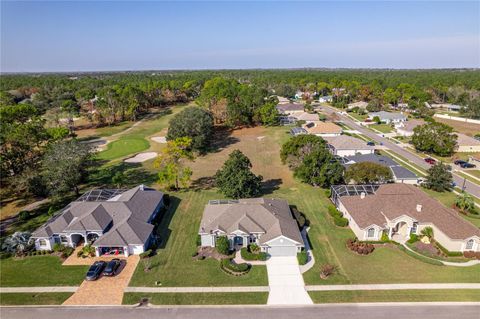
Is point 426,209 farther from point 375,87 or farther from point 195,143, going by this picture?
point 375,87

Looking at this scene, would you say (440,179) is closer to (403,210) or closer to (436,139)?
(403,210)

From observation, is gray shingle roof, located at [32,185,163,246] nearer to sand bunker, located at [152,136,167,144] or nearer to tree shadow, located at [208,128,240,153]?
tree shadow, located at [208,128,240,153]

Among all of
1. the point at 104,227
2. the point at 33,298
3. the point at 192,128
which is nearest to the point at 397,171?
the point at 192,128

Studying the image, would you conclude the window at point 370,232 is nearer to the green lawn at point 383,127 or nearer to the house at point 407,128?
the house at point 407,128

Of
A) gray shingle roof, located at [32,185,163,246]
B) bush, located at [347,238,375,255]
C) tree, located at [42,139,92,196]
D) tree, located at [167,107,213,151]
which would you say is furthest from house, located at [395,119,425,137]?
tree, located at [42,139,92,196]

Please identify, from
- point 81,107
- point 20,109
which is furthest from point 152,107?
point 20,109

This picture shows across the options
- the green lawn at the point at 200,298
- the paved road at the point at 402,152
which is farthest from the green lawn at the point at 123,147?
the paved road at the point at 402,152

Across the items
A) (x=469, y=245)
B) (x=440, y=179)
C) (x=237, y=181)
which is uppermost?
(x=237, y=181)
